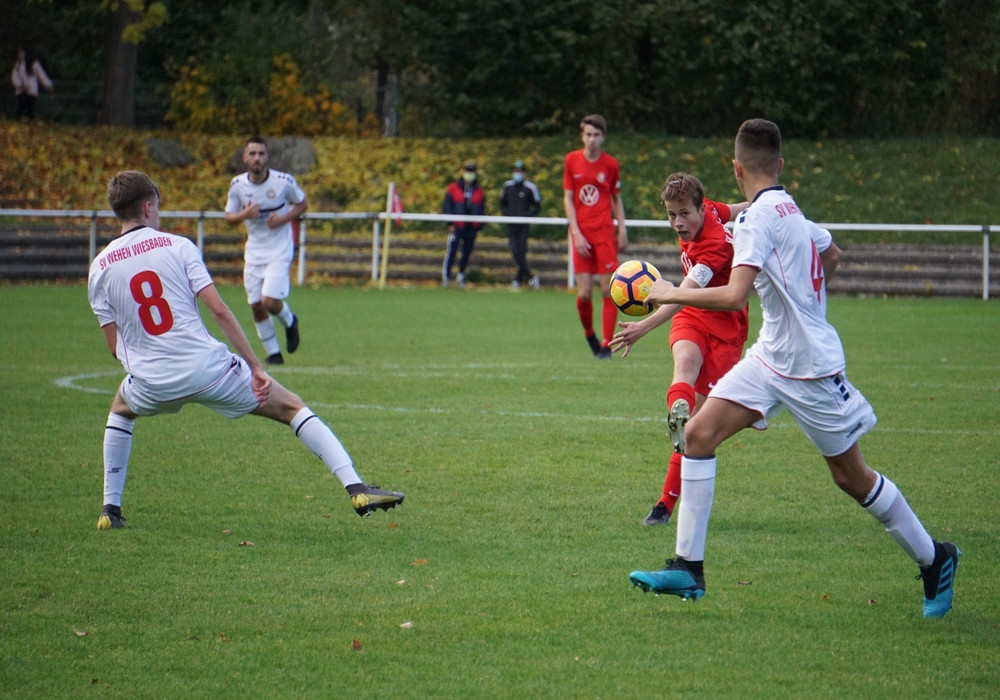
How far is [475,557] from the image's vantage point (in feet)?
19.0

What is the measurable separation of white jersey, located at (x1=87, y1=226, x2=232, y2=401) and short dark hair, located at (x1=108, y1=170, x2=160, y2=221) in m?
0.09

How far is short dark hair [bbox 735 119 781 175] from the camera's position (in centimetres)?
496

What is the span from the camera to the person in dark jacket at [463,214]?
946 inches

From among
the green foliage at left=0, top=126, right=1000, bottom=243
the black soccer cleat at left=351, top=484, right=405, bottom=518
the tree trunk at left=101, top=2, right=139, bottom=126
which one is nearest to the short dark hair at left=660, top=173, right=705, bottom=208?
the black soccer cleat at left=351, top=484, right=405, bottom=518

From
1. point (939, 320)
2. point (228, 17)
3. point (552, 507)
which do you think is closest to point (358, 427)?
point (552, 507)

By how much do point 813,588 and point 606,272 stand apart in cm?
848

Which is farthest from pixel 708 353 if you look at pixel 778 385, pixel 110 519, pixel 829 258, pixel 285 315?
pixel 285 315

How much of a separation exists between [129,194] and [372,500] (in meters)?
1.88

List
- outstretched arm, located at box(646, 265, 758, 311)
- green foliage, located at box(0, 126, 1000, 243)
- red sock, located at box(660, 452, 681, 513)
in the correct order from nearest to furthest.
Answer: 1. outstretched arm, located at box(646, 265, 758, 311)
2. red sock, located at box(660, 452, 681, 513)
3. green foliage, located at box(0, 126, 1000, 243)

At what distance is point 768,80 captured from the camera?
30938 millimetres

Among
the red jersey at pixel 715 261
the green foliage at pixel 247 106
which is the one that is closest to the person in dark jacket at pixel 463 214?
the green foliage at pixel 247 106

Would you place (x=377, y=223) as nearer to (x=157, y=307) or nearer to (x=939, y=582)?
(x=157, y=307)

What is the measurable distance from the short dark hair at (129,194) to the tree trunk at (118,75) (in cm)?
2595

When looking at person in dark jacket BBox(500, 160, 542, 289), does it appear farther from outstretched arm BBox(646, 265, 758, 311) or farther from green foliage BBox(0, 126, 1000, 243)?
outstretched arm BBox(646, 265, 758, 311)
